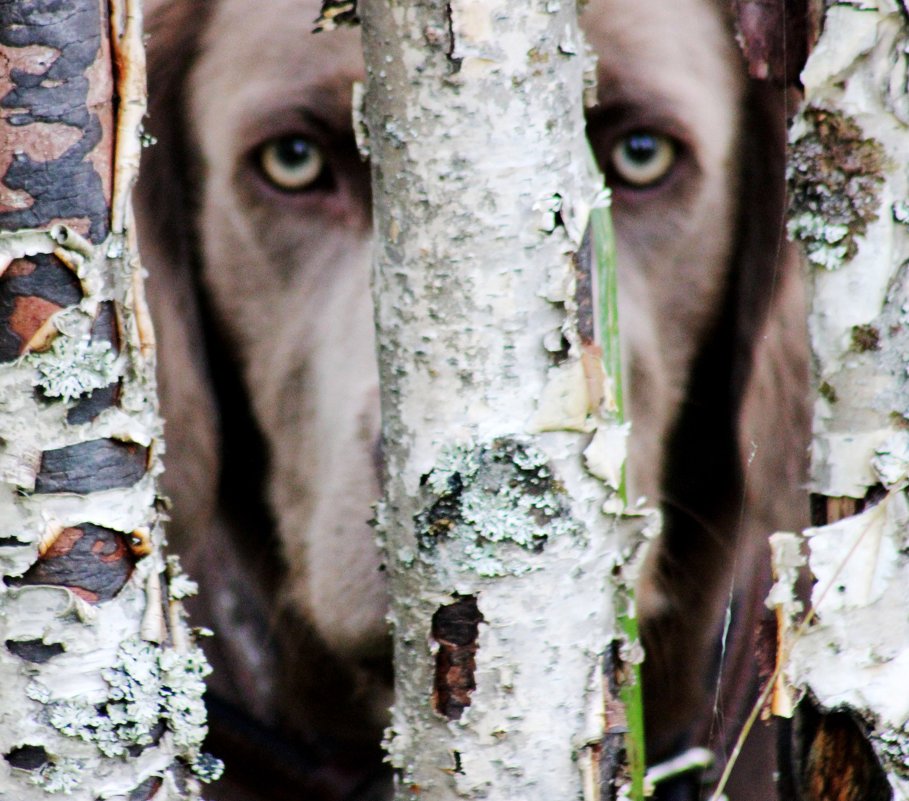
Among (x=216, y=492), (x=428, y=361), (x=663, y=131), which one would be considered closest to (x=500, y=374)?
(x=428, y=361)

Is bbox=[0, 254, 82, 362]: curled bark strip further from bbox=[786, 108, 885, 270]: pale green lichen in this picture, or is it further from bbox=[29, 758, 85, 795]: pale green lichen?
bbox=[786, 108, 885, 270]: pale green lichen

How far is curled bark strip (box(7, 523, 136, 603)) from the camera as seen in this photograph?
106cm

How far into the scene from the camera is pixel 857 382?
4.05ft

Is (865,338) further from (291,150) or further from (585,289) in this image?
(291,150)

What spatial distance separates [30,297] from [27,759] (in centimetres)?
44

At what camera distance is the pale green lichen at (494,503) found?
3.38 ft

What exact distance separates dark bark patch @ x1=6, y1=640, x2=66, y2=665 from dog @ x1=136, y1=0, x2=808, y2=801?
0.57 metres

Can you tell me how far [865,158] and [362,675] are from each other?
40.1 inches

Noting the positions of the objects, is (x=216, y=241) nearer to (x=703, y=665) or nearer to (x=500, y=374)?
(x=500, y=374)

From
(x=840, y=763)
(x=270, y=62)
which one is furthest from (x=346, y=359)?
(x=840, y=763)

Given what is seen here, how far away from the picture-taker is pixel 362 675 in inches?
67.9

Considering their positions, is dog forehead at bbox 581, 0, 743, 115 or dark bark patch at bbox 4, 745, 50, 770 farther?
dog forehead at bbox 581, 0, 743, 115

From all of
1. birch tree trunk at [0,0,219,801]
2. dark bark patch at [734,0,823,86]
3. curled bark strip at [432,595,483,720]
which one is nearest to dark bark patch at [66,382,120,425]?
birch tree trunk at [0,0,219,801]

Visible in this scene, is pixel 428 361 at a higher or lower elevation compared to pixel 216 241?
lower
